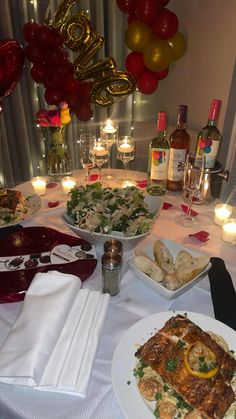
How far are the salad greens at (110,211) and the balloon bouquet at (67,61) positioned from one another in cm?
96

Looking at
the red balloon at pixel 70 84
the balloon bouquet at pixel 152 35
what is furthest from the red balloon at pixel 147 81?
the red balloon at pixel 70 84

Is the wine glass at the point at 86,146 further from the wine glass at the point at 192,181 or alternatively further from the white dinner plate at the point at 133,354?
the white dinner plate at the point at 133,354

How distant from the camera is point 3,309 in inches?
37.7

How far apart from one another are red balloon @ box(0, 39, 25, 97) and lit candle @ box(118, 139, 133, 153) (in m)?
0.63

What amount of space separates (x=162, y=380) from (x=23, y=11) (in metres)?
3.00

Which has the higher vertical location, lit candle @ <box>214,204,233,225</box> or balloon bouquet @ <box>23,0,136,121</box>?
balloon bouquet @ <box>23,0,136,121</box>

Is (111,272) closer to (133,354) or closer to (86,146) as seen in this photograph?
(133,354)

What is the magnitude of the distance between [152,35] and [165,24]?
0.15 metres

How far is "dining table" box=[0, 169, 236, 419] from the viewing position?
70 centimetres

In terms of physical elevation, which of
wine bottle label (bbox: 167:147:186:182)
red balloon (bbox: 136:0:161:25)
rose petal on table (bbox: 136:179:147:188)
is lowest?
rose petal on table (bbox: 136:179:147:188)


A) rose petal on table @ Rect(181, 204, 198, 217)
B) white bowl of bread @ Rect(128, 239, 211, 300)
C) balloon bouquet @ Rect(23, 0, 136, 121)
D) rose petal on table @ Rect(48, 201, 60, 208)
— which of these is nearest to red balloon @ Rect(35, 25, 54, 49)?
balloon bouquet @ Rect(23, 0, 136, 121)

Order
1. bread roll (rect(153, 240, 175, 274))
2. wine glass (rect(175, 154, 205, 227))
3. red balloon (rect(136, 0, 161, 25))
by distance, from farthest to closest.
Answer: red balloon (rect(136, 0, 161, 25))
wine glass (rect(175, 154, 205, 227))
bread roll (rect(153, 240, 175, 274))

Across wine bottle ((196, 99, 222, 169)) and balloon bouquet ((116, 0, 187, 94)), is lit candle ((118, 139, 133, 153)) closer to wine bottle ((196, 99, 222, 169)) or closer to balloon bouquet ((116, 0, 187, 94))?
wine bottle ((196, 99, 222, 169))

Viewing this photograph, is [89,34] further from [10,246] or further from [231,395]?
[231,395]
